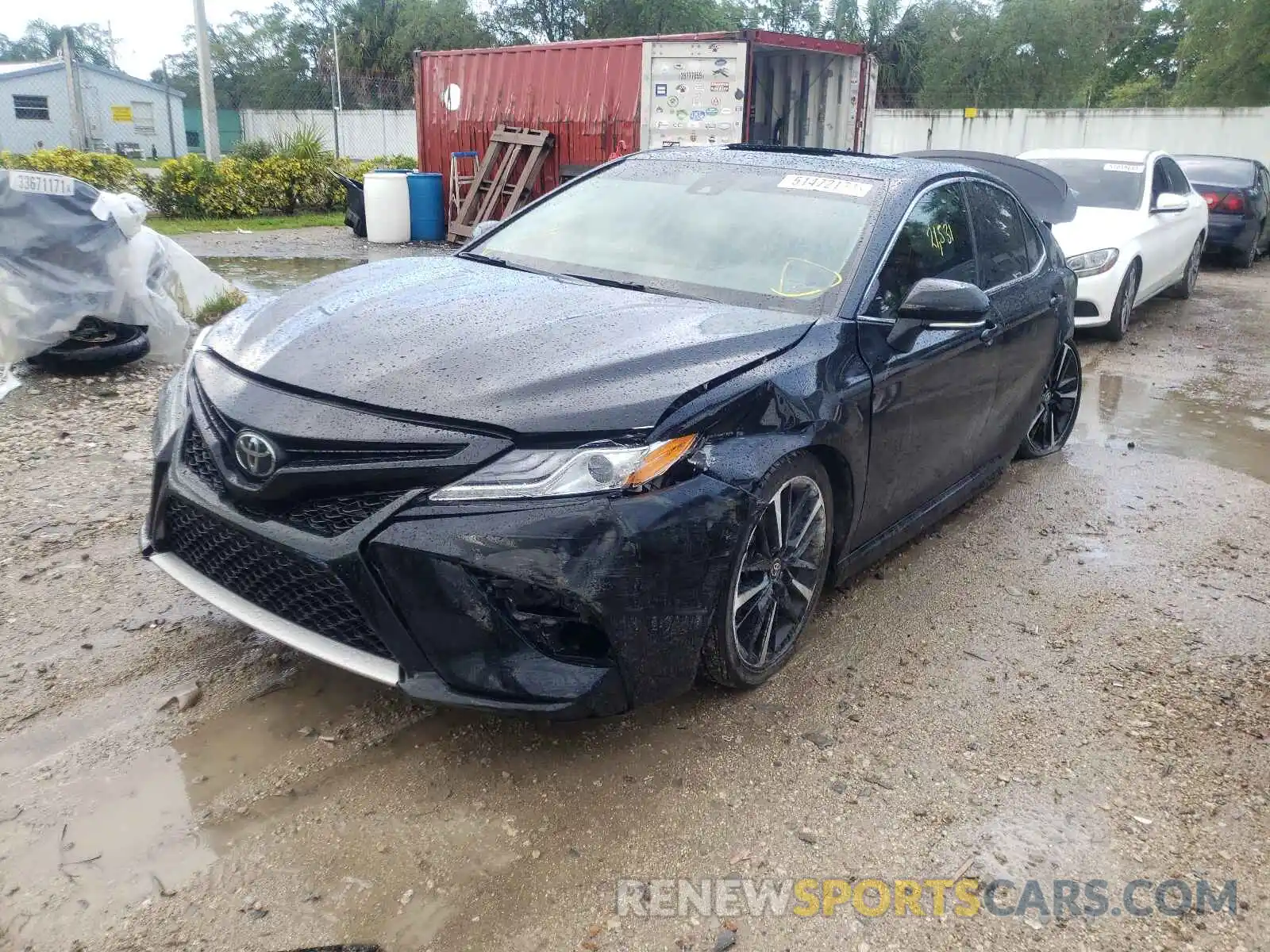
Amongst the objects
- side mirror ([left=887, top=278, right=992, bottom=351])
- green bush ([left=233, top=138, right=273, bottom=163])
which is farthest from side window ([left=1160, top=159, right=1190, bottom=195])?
green bush ([left=233, top=138, right=273, bottom=163])

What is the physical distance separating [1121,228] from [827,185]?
6.06 meters

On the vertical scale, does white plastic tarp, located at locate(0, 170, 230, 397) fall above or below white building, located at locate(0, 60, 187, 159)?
below

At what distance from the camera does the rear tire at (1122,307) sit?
861 cm

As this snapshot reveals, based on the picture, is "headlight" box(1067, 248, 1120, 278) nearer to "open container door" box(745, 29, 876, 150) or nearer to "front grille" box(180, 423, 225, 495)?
"open container door" box(745, 29, 876, 150)

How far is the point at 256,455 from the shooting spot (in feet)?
8.63

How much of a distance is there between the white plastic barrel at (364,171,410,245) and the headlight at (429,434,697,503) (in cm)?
1304

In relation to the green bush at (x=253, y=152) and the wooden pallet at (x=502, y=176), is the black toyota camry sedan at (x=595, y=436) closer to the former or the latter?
the wooden pallet at (x=502, y=176)

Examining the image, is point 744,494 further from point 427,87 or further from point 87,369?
point 427,87

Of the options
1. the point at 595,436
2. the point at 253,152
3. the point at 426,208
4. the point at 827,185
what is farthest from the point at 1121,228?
the point at 253,152

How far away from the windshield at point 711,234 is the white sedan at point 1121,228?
495cm

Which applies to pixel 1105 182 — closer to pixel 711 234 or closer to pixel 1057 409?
pixel 1057 409

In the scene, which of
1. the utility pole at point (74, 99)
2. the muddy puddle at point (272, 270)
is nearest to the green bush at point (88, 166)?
the muddy puddle at point (272, 270)

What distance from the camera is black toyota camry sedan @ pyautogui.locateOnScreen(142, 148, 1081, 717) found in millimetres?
2475

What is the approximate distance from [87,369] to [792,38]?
9455 millimetres
